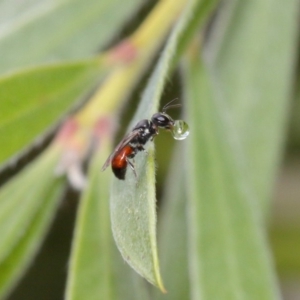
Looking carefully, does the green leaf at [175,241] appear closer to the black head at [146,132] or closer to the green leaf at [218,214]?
the green leaf at [218,214]

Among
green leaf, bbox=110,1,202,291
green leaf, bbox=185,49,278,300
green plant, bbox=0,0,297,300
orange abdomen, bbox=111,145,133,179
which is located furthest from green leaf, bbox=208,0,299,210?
green leaf, bbox=110,1,202,291

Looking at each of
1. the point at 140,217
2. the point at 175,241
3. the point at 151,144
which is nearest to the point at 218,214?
the point at 175,241

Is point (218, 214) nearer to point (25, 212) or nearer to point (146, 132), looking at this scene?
point (146, 132)

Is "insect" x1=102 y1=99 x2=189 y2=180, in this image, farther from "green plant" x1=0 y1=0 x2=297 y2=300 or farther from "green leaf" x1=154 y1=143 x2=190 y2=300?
"green leaf" x1=154 y1=143 x2=190 y2=300

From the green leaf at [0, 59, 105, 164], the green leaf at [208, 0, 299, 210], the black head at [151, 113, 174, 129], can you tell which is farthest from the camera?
the green leaf at [208, 0, 299, 210]

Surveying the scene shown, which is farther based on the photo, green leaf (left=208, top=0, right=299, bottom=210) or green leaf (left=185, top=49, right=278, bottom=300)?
green leaf (left=208, top=0, right=299, bottom=210)

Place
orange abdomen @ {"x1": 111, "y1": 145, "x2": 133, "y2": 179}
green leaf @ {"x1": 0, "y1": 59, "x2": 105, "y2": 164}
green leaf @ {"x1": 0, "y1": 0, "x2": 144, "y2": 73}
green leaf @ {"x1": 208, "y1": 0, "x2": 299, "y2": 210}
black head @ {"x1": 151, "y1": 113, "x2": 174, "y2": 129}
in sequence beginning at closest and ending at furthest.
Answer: orange abdomen @ {"x1": 111, "y1": 145, "x2": 133, "y2": 179}
green leaf @ {"x1": 0, "y1": 59, "x2": 105, "y2": 164}
black head @ {"x1": 151, "y1": 113, "x2": 174, "y2": 129}
green leaf @ {"x1": 0, "y1": 0, "x2": 144, "y2": 73}
green leaf @ {"x1": 208, "y1": 0, "x2": 299, "y2": 210}

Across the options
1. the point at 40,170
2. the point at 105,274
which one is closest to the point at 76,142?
the point at 40,170
